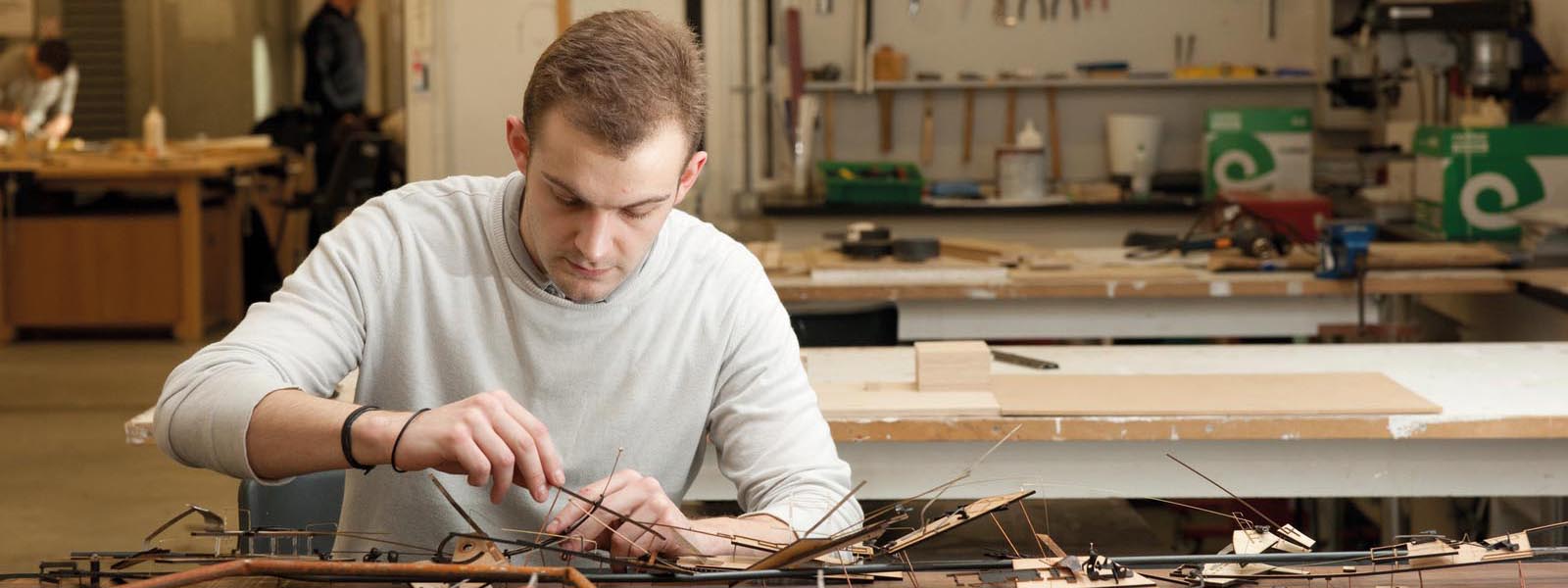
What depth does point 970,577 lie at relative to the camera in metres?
1.19

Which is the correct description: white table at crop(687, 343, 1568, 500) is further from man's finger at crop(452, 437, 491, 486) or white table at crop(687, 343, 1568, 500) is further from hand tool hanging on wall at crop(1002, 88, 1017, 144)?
hand tool hanging on wall at crop(1002, 88, 1017, 144)

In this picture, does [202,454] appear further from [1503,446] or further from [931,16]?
[931,16]

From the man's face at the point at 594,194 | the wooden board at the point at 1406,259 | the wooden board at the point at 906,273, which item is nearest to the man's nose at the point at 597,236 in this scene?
the man's face at the point at 594,194

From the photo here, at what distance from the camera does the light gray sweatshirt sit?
160 centimetres

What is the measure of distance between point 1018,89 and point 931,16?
0.50 m

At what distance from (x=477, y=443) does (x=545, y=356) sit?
0.37m

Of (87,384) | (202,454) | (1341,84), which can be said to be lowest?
(87,384)

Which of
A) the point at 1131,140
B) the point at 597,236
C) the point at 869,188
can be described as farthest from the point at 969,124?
the point at 597,236

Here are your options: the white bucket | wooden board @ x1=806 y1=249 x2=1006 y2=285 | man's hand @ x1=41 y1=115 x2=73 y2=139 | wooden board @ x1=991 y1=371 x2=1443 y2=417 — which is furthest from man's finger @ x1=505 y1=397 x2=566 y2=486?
man's hand @ x1=41 y1=115 x2=73 y2=139

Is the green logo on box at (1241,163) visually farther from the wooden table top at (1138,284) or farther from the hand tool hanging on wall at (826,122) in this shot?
the wooden table top at (1138,284)

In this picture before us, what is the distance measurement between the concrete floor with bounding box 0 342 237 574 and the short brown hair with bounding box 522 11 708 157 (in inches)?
99.8

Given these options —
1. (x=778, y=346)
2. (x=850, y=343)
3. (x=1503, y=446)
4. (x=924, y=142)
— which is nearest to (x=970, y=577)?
(x=778, y=346)

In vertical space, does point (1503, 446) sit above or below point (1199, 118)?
below

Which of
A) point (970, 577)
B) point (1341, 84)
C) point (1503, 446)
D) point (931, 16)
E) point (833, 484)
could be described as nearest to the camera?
point (970, 577)
